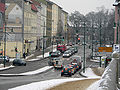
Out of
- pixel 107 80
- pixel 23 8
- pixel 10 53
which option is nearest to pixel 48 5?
pixel 23 8

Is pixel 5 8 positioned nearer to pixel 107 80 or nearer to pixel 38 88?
pixel 38 88

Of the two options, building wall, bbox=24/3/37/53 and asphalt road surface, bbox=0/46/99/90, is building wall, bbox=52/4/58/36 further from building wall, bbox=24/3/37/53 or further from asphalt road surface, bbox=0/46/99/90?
asphalt road surface, bbox=0/46/99/90

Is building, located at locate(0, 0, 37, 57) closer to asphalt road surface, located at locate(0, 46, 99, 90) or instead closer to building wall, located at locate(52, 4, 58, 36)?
asphalt road surface, located at locate(0, 46, 99, 90)

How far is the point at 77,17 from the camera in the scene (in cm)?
16650

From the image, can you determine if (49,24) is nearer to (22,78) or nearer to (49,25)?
(49,25)

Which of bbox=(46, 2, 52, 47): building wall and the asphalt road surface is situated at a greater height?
bbox=(46, 2, 52, 47): building wall

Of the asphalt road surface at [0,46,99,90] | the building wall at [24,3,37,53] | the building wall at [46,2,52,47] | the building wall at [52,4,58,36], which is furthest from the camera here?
the building wall at [52,4,58,36]

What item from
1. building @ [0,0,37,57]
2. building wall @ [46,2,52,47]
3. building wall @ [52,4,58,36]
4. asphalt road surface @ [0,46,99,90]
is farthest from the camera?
building wall @ [52,4,58,36]

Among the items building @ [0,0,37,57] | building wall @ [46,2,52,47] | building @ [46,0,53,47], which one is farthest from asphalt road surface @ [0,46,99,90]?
building @ [46,0,53,47]

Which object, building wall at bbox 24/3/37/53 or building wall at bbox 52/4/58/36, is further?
building wall at bbox 52/4/58/36

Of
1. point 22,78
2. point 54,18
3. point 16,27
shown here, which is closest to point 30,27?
point 16,27

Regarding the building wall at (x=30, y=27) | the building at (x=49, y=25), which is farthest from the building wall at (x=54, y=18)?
the building wall at (x=30, y=27)

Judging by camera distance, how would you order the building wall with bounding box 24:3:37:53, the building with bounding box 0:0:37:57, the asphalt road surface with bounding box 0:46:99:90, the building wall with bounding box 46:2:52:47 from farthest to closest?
the building wall with bounding box 46:2:52:47 < the building wall with bounding box 24:3:37:53 < the building with bounding box 0:0:37:57 < the asphalt road surface with bounding box 0:46:99:90

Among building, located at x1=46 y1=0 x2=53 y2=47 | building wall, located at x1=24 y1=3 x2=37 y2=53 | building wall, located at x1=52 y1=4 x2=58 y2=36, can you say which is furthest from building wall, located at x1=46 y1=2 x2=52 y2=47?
building wall, located at x1=24 y1=3 x2=37 y2=53
